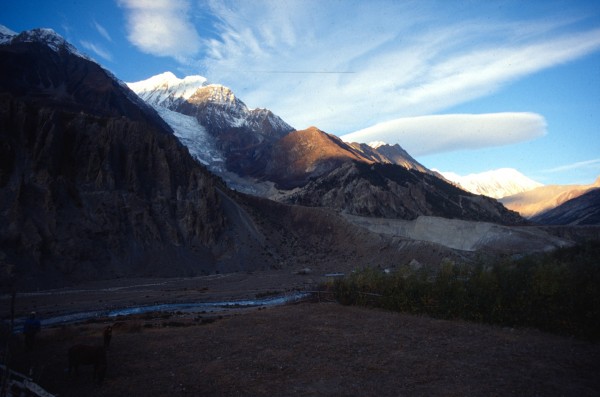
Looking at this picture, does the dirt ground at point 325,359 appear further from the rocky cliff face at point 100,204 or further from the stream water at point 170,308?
the rocky cliff face at point 100,204

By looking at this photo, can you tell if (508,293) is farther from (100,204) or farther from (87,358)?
(100,204)

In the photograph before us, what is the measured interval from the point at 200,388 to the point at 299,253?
180 ft

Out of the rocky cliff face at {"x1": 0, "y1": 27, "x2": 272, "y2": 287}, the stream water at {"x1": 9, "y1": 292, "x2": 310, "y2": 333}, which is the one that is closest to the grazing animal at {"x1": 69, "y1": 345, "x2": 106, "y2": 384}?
the stream water at {"x1": 9, "y1": 292, "x2": 310, "y2": 333}

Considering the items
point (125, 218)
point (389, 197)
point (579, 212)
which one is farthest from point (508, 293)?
point (579, 212)

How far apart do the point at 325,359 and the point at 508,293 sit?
9979mm

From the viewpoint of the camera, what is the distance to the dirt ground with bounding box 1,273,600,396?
11625 mm

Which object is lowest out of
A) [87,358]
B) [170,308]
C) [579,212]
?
[170,308]

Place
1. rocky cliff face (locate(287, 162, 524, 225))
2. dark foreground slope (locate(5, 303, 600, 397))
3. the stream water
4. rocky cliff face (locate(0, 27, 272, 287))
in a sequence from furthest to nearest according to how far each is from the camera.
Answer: rocky cliff face (locate(287, 162, 524, 225)) → rocky cliff face (locate(0, 27, 272, 287)) → the stream water → dark foreground slope (locate(5, 303, 600, 397))

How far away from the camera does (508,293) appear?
1908cm

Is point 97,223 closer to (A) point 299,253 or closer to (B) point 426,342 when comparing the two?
(A) point 299,253

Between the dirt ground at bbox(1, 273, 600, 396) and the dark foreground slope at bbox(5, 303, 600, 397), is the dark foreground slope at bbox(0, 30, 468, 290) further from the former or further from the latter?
the dark foreground slope at bbox(5, 303, 600, 397)

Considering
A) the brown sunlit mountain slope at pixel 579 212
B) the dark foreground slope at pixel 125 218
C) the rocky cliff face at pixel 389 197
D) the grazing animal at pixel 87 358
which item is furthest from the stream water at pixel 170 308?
the brown sunlit mountain slope at pixel 579 212

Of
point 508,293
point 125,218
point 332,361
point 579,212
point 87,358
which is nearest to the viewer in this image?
point 87,358

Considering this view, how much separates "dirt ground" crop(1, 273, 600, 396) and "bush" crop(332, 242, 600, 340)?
3.18 ft
